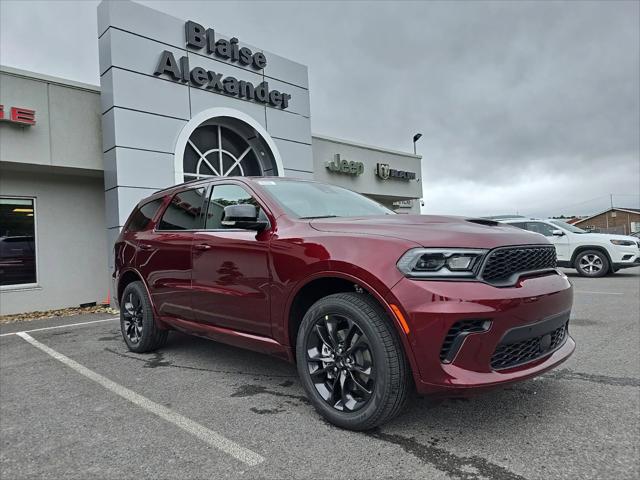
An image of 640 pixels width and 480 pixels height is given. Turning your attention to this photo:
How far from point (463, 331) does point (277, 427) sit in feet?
4.37

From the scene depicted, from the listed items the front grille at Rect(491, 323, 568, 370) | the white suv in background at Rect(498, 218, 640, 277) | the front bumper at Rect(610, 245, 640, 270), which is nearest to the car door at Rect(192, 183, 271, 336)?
the front grille at Rect(491, 323, 568, 370)

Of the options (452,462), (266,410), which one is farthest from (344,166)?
(452,462)

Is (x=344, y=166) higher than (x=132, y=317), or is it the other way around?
(x=344, y=166)

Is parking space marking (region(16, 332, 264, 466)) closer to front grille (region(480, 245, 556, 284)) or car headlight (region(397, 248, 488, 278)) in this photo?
car headlight (region(397, 248, 488, 278))

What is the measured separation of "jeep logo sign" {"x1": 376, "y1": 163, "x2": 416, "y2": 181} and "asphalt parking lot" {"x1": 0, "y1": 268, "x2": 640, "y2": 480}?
1348 centimetres

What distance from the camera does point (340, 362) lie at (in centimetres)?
272

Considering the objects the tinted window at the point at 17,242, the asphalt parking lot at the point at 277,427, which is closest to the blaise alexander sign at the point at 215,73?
the tinted window at the point at 17,242

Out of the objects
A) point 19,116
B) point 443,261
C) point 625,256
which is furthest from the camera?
point 625,256

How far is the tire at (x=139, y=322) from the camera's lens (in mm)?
4594

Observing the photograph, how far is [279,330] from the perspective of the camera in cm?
309

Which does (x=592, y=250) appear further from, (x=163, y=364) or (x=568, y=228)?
(x=163, y=364)

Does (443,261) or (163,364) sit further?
(163,364)

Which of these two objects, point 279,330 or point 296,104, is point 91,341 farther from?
point 296,104

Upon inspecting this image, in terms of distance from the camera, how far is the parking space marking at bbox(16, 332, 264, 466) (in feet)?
7.97
